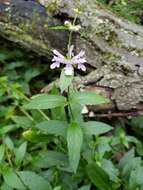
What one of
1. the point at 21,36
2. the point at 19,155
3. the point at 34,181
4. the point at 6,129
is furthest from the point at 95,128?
the point at 21,36

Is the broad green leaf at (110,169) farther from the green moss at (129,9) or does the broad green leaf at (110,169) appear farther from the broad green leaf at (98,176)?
the green moss at (129,9)

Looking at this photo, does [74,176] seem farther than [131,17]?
No

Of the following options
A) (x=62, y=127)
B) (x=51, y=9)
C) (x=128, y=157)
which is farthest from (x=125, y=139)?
(x=51, y=9)

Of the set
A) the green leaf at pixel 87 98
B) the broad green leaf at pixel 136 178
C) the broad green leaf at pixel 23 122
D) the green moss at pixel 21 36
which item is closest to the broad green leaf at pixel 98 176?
the broad green leaf at pixel 136 178

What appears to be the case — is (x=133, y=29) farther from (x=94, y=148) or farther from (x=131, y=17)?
(x=94, y=148)

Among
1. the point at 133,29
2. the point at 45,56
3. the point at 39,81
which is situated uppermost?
the point at 133,29

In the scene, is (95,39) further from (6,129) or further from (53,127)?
(53,127)
